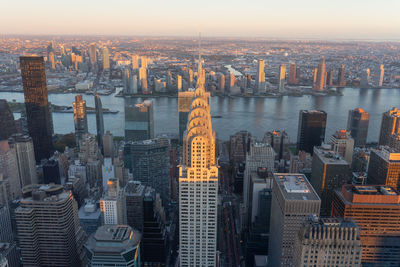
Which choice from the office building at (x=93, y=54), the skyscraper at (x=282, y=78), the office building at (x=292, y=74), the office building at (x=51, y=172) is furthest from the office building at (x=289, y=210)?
the office building at (x=93, y=54)

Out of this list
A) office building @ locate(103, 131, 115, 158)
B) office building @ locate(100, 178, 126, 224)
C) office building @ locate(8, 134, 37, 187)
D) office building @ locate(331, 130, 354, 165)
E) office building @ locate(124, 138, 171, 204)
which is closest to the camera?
office building @ locate(100, 178, 126, 224)

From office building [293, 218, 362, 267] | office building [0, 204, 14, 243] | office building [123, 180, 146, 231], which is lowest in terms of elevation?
office building [0, 204, 14, 243]

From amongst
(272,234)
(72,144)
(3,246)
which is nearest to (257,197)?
(272,234)

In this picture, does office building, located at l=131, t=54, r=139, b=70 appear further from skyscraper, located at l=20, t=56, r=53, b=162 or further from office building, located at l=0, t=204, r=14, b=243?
office building, located at l=0, t=204, r=14, b=243


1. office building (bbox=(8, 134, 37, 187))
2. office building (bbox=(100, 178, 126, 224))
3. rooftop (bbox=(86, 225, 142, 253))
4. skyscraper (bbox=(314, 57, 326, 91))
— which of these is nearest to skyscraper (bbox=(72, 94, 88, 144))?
office building (bbox=(8, 134, 37, 187))

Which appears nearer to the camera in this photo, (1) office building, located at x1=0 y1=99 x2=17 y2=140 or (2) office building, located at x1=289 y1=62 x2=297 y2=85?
(1) office building, located at x1=0 y1=99 x2=17 y2=140

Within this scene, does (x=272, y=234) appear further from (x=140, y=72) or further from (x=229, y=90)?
(x=140, y=72)

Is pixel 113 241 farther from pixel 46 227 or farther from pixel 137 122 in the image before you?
pixel 137 122

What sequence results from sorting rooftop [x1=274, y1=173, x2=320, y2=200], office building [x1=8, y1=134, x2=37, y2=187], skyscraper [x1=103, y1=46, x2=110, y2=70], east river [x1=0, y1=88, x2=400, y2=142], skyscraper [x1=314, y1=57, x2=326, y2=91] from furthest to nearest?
1. skyscraper [x1=103, y1=46, x2=110, y2=70]
2. skyscraper [x1=314, y1=57, x2=326, y2=91]
3. east river [x1=0, y1=88, x2=400, y2=142]
4. office building [x1=8, y1=134, x2=37, y2=187]
5. rooftop [x1=274, y1=173, x2=320, y2=200]
